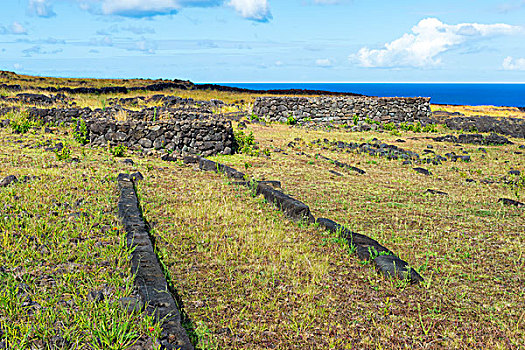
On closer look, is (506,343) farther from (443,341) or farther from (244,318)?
(244,318)

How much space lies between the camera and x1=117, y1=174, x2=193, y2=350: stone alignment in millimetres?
3711

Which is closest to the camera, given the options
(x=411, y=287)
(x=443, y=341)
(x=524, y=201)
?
(x=443, y=341)

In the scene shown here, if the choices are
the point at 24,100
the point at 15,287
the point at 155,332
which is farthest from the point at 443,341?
the point at 24,100

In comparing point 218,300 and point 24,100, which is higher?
point 24,100

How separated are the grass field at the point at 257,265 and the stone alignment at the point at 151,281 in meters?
0.14

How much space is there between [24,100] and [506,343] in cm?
2918

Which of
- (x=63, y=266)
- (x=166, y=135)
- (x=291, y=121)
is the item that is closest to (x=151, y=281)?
(x=63, y=266)

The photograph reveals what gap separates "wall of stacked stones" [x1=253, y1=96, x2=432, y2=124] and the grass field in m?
15.8

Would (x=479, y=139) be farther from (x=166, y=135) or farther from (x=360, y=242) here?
(x=360, y=242)

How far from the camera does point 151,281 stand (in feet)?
15.2

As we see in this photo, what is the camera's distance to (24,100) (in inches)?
1043

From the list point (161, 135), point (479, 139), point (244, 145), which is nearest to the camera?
point (161, 135)

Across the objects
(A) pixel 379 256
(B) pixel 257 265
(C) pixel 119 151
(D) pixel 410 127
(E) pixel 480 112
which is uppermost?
(E) pixel 480 112

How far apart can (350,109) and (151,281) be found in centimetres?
2312
